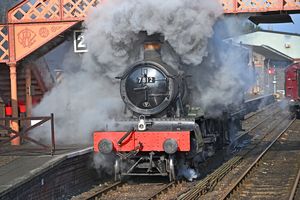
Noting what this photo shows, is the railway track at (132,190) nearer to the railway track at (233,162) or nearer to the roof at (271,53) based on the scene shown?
the railway track at (233,162)

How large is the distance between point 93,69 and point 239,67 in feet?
11.1

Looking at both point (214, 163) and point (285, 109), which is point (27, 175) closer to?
point (214, 163)

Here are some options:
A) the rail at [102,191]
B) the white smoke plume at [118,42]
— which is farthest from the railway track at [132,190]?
the white smoke plume at [118,42]

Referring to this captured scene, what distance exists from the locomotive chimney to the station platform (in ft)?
6.82

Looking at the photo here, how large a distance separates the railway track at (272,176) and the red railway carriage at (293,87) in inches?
393

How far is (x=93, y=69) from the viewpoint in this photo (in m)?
9.65

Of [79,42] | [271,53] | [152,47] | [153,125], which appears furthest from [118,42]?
[271,53]

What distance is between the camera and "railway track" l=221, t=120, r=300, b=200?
805cm

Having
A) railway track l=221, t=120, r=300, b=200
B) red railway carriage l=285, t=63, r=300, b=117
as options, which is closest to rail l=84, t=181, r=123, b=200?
railway track l=221, t=120, r=300, b=200

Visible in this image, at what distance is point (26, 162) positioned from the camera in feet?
26.3

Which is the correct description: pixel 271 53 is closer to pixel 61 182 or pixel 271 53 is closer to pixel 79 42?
pixel 79 42

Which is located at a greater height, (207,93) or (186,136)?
(207,93)

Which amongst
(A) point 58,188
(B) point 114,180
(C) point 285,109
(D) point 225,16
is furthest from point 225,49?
(C) point 285,109

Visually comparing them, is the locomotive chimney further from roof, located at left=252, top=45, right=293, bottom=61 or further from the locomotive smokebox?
A: roof, located at left=252, top=45, right=293, bottom=61
